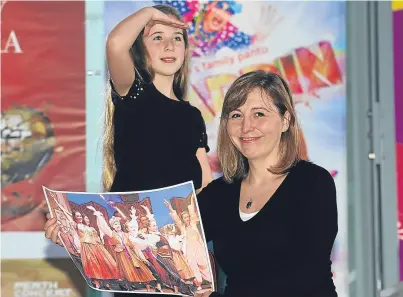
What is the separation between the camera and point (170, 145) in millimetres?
1922

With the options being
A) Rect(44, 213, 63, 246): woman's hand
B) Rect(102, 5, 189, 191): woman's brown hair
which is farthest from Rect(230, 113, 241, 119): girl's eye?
Rect(44, 213, 63, 246): woman's hand

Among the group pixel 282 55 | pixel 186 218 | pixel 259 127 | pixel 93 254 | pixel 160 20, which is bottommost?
pixel 93 254

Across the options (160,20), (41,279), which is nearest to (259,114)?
(160,20)

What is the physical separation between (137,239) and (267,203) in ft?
1.40

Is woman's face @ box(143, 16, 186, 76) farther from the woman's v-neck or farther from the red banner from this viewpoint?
the woman's v-neck

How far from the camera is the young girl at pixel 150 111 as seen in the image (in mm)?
1913

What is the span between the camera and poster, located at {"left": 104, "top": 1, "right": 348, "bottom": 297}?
196cm

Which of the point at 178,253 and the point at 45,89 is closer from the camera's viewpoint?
the point at 178,253

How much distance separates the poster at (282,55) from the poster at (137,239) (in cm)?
34

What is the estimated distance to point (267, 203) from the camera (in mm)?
1763

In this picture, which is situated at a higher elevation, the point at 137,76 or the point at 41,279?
the point at 137,76

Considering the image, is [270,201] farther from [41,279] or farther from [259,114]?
[41,279]

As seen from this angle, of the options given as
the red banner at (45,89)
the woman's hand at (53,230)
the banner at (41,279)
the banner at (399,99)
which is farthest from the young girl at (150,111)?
the banner at (399,99)

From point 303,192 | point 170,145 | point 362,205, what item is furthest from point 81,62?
point 362,205
